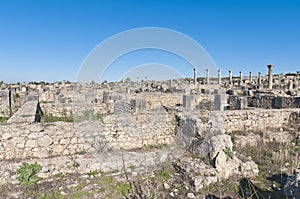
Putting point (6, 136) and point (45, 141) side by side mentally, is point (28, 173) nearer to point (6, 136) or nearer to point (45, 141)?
point (45, 141)

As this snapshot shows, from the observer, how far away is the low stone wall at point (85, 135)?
5012mm

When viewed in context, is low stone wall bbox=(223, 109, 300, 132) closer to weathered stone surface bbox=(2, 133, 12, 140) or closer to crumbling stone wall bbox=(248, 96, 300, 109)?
crumbling stone wall bbox=(248, 96, 300, 109)

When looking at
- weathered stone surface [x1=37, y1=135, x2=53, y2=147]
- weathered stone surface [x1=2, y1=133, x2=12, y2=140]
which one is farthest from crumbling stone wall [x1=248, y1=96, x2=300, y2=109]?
weathered stone surface [x1=2, y1=133, x2=12, y2=140]

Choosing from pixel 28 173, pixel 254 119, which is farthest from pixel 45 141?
pixel 254 119

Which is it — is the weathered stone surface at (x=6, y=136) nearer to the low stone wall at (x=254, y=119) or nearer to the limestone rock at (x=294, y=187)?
the limestone rock at (x=294, y=187)

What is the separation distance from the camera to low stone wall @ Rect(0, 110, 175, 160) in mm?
5012

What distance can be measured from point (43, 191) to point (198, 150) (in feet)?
12.3

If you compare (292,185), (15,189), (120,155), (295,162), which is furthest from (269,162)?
(15,189)

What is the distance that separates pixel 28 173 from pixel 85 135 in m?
1.56

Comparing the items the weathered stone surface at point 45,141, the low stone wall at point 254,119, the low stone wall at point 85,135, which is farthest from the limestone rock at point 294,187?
the weathered stone surface at point 45,141

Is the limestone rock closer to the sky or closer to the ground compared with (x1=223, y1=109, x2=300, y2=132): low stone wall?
closer to the ground

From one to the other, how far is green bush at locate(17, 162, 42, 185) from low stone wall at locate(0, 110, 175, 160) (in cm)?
58

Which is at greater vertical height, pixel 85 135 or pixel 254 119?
pixel 254 119

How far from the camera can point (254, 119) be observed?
8062 millimetres
